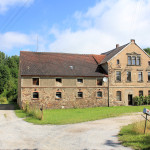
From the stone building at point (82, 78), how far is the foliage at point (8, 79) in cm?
1993

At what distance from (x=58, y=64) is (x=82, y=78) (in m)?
4.99

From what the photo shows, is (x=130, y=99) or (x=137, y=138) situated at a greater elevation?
(x=130, y=99)

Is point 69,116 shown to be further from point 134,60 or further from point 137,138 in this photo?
point 134,60

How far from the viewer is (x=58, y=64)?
34.7 m

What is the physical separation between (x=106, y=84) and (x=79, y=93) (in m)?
5.05

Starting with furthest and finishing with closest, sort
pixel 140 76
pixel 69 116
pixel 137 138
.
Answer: pixel 140 76, pixel 69 116, pixel 137 138

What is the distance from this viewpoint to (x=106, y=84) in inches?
1348

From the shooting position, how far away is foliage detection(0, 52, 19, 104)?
55.1 metres

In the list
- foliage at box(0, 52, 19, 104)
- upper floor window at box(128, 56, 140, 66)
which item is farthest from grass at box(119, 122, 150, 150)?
foliage at box(0, 52, 19, 104)

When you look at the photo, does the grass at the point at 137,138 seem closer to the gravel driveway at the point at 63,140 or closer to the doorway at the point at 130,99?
the gravel driveway at the point at 63,140

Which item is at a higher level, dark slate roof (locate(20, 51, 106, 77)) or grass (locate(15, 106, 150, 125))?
dark slate roof (locate(20, 51, 106, 77))

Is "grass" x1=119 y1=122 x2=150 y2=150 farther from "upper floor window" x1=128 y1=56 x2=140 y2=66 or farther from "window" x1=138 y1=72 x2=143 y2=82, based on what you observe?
"window" x1=138 y1=72 x2=143 y2=82

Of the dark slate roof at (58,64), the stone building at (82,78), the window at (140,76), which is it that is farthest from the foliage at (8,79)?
the window at (140,76)

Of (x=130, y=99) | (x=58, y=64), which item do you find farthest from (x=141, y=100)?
(x=58, y=64)
